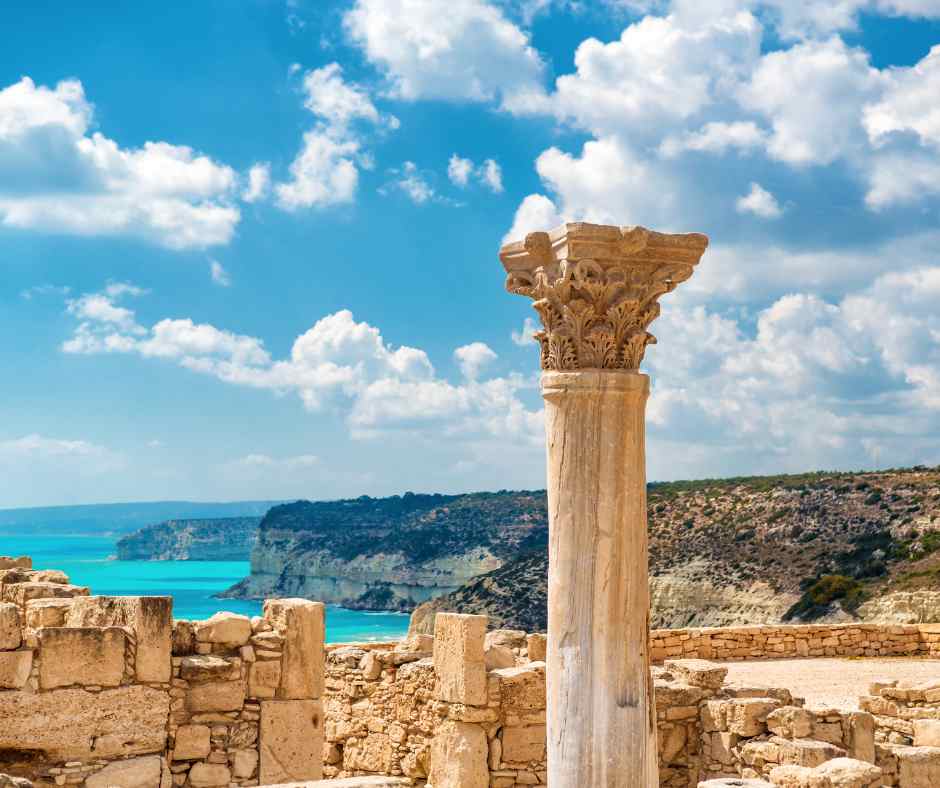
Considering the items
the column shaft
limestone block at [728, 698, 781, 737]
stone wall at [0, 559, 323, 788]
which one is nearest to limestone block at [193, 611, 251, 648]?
stone wall at [0, 559, 323, 788]

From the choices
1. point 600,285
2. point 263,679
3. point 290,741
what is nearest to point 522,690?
point 290,741

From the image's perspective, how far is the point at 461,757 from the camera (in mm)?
9625

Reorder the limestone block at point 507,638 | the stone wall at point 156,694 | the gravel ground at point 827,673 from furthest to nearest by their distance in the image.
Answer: the gravel ground at point 827,673 < the limestone block at point 507,638 < the stone wall at point 156,694

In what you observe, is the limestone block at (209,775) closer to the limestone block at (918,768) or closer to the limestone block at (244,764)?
the limestone block at (244,764)

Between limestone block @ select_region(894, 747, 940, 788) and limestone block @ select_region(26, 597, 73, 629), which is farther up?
limestone block @ select_region(26, 597, 73, 629)

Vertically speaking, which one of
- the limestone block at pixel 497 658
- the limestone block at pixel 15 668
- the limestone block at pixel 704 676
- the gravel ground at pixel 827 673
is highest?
the limestone block at pixel 15 668

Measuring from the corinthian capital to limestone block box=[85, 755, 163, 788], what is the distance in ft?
14.1

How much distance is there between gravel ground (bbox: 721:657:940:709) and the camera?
576 inches

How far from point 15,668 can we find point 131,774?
111cm

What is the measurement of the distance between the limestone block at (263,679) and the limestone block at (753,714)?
3.76 m

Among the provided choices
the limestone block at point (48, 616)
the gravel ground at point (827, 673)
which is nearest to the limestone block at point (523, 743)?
the limestone block at point (48, 616)

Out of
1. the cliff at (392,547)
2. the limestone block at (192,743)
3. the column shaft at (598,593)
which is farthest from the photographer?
the cliff at (392,547)

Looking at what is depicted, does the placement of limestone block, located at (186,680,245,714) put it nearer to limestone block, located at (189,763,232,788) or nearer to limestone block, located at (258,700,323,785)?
limestone block, located at (258,700,323,785)

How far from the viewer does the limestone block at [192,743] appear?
883 cm
